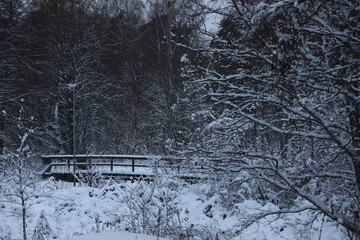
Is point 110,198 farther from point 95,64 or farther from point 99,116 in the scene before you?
point 95,64

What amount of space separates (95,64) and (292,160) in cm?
2117

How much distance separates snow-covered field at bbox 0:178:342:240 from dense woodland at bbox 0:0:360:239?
0.76m

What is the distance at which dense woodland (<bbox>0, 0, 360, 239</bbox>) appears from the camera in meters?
5.45

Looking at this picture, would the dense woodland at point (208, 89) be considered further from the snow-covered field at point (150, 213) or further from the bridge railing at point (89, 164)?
the bridge railing at point (89, 164)

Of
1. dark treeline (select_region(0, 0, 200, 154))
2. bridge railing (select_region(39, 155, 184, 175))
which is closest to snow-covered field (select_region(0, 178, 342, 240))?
bridge railing (select_region(39, 155, 184, 175))

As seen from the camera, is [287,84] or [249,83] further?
[249,83]

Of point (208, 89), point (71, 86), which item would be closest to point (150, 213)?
point (208, 89)

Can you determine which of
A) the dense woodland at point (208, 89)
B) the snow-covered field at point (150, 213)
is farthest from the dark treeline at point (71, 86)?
the snow-covered field at point (150, 213)

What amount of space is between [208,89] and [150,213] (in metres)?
4.75

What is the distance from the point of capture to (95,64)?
26188 millimetres

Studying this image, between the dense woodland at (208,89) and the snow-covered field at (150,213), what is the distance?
755 mm

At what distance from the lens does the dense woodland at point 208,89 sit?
545 centimetres

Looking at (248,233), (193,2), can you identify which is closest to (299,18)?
(193,2)

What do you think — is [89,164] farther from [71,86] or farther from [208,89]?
[208,89]
